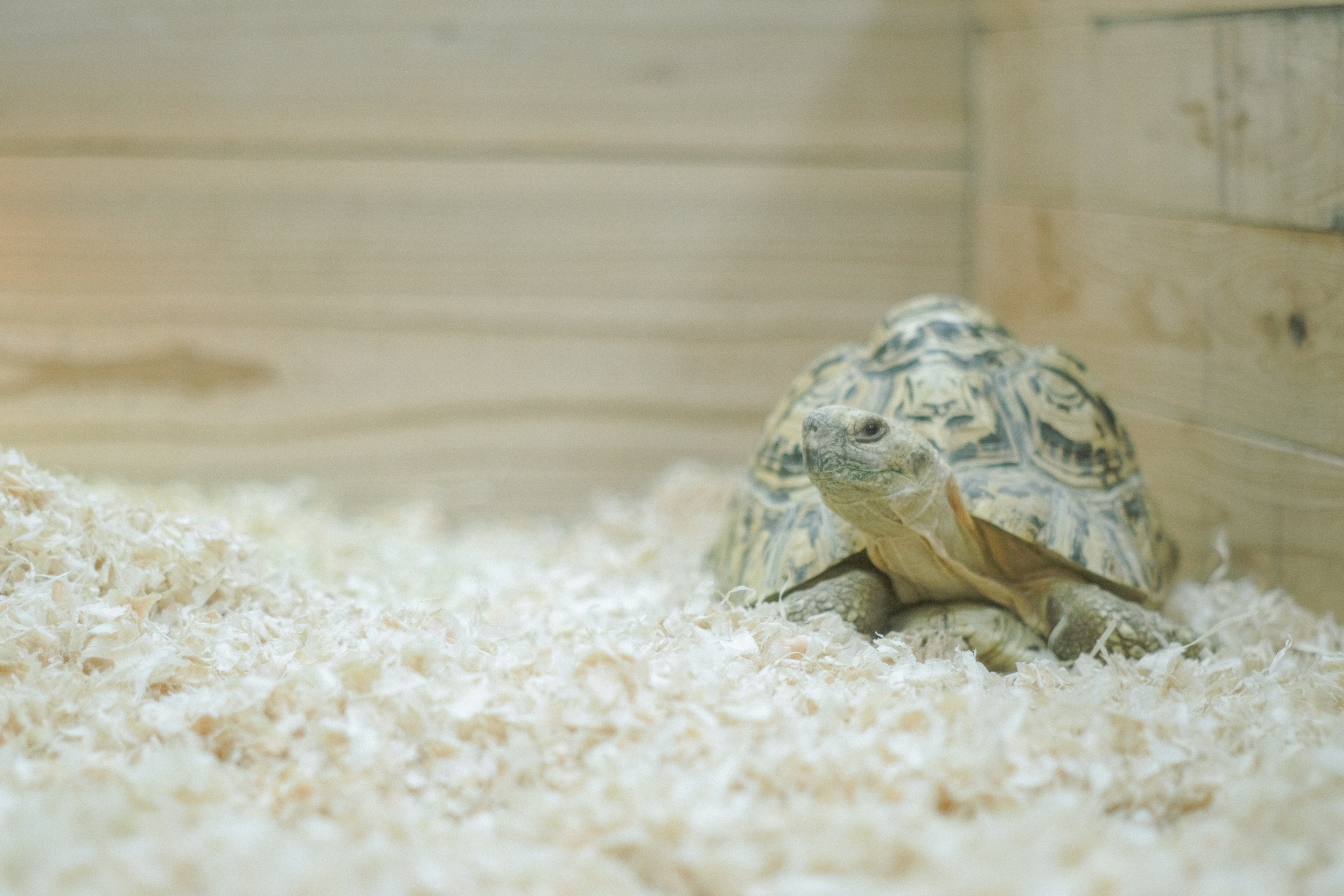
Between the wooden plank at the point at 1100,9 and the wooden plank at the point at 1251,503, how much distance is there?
2.79ft

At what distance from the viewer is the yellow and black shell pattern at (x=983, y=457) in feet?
6.95

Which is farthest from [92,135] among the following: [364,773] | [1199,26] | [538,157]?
[1199,26]

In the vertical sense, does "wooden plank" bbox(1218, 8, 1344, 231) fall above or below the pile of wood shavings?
above

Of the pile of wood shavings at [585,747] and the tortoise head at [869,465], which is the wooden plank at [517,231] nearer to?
the pile of wood shavings at [585,747]

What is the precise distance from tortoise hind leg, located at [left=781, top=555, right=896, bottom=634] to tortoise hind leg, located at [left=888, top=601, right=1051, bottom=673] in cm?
7

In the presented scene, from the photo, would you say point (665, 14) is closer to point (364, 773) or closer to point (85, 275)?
point (85, 275)

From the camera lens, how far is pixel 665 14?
3.14 meters

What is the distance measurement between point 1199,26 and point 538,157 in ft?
5.47

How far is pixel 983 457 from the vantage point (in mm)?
2184

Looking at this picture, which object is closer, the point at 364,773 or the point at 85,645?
the point at 364,773

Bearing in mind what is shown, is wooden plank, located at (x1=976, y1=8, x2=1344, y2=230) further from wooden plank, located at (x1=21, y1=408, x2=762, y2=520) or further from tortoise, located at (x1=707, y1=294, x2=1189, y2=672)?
wooden plank, located at (x1=21, y1=408, x2=762, y2=520)

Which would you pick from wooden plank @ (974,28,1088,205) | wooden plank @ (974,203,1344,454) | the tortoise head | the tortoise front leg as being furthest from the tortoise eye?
wooden plank @ (974,28,1088,205)

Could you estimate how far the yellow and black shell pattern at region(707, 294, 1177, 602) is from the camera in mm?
2117

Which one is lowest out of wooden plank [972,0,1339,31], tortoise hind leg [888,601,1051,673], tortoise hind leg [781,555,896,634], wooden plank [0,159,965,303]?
tortoise hind leg [888,601,1051,673]
